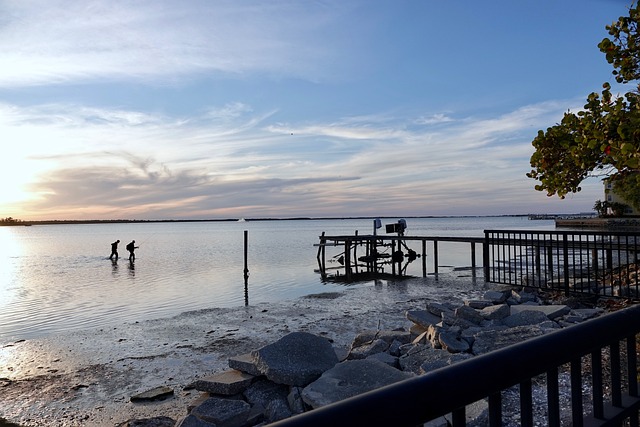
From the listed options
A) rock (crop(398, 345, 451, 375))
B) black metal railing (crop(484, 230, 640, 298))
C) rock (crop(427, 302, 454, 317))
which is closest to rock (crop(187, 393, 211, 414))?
rock (crop(398, 345, 451, 375))

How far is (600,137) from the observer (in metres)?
5.20

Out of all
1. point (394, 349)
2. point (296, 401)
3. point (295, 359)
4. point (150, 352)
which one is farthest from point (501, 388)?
point (150, 352)

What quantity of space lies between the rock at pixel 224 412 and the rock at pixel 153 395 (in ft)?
6.33

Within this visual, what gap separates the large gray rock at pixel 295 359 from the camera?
689 centimetres

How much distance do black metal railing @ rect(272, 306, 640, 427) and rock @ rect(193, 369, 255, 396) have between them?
19.5ft

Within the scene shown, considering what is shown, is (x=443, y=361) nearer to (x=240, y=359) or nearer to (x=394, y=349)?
(x=394, y=349)

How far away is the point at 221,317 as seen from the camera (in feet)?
51.6

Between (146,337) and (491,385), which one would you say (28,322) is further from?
(491,385)

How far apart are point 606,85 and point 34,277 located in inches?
1504

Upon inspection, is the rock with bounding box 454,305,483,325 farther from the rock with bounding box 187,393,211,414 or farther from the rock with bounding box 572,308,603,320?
the rock with bounding box 187,393,211,414

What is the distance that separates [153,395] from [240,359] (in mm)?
1877

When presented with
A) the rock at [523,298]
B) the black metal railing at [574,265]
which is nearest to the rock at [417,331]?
the rock at [523,298]

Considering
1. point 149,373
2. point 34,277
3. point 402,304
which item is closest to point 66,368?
point 149,373

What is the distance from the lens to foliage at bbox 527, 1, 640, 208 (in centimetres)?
494
